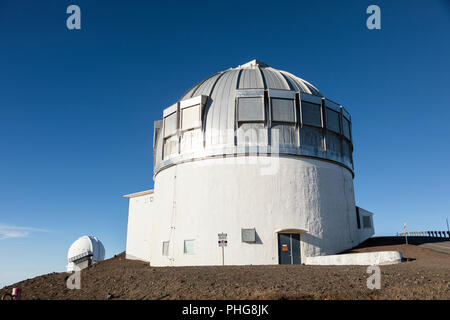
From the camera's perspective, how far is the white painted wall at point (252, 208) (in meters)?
18.1

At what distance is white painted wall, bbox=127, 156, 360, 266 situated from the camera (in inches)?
712

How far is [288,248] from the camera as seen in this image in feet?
59.4

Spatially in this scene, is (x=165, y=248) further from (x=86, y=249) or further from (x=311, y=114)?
(x=86, y=249)

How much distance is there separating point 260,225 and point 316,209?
3.41m

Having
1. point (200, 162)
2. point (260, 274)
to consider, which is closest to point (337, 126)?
point (200, 162)

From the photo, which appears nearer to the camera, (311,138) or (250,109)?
(250,109)

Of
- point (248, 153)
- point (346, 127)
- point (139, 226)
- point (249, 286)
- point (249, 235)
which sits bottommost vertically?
point (249, 286)

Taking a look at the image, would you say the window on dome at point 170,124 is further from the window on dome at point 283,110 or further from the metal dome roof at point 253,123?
the window on dome at point 283,110

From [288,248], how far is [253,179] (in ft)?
13.3

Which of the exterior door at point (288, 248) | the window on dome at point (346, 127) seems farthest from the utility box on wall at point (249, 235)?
the window on dome at point (346, 127)

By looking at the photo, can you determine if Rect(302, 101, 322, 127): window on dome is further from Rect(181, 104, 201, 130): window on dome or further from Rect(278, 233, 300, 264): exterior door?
Rect(278, 233, 300, 264): exterior door

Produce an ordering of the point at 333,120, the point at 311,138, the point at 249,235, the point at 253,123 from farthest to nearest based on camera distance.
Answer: the point at 333,120, the point at 311,138, the point at 253,123, the point at 249,235

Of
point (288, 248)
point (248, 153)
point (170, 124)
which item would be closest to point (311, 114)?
point (248, 153)

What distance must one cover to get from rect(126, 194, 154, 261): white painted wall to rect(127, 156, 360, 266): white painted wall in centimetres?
486
